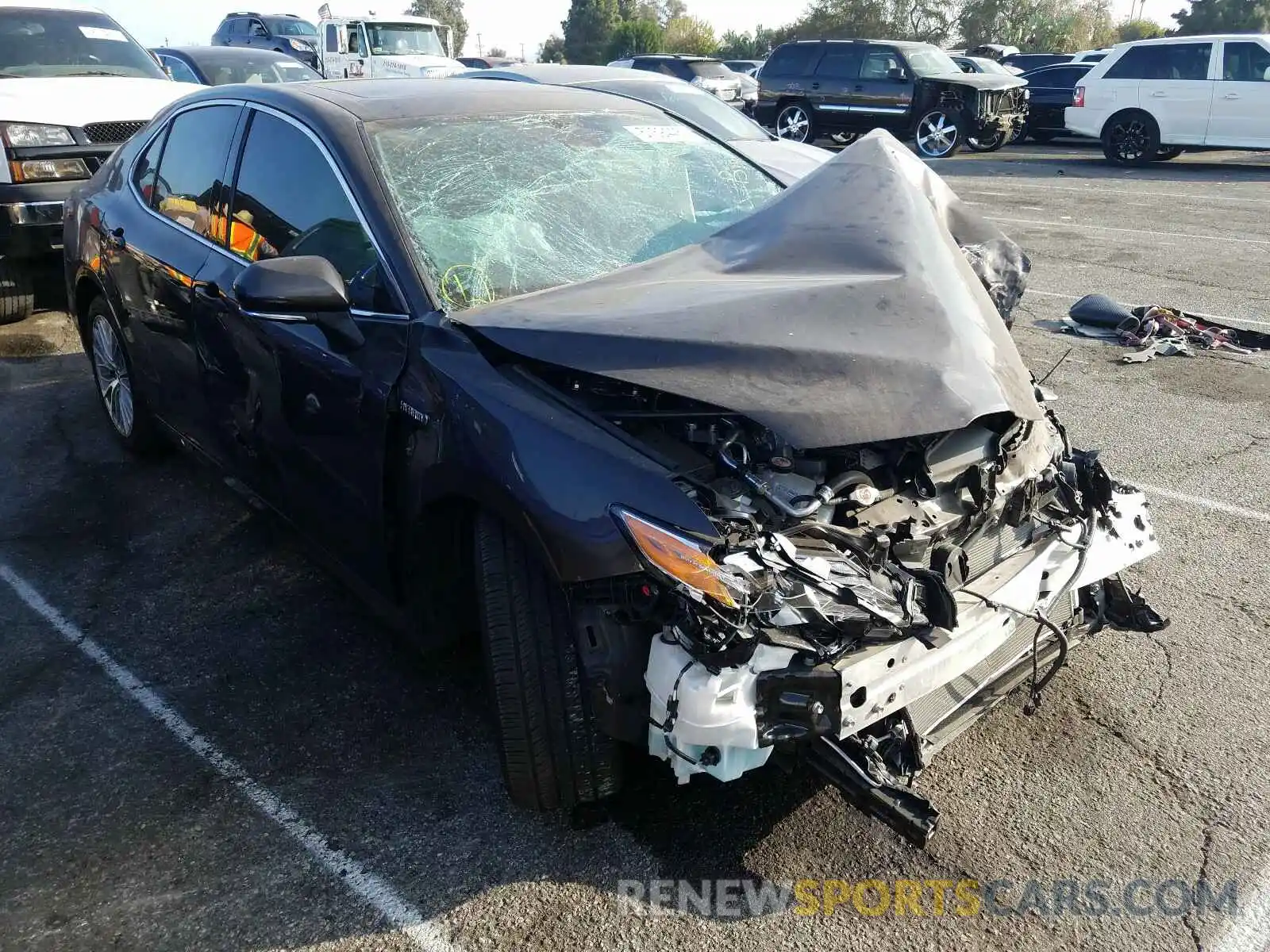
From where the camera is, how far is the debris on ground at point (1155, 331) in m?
6.72

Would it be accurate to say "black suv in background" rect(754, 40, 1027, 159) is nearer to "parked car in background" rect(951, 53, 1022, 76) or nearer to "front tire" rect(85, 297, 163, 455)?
"parked car in background" rect(951, 53, 1022, 76)

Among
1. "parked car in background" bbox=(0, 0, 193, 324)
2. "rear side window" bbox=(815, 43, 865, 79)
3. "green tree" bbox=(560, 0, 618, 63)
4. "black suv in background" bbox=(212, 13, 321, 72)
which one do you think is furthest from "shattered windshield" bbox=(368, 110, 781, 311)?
"green tree" bbox=(560, 0, 618, 63)

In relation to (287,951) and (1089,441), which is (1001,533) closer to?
(287,951)

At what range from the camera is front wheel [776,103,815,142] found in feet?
63.1

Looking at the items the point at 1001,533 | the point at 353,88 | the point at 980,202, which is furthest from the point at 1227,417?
the point at 980,202

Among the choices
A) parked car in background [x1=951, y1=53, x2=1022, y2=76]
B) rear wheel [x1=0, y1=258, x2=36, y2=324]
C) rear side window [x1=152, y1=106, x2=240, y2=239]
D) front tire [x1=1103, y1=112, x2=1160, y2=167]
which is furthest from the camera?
parked car in background [x1=951, y1=53, x2=1022, y2=76]

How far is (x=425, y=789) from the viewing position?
2.86 m

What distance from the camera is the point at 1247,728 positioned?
3.03 metres

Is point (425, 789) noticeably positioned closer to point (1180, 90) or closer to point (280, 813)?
point (280, 813)

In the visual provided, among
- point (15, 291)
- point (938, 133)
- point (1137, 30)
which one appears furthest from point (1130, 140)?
point (1137, 30)

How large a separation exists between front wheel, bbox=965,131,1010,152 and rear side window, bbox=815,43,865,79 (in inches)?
95.8

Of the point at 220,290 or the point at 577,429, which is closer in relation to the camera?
the point at 577,429

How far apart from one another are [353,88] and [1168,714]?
11.3ft

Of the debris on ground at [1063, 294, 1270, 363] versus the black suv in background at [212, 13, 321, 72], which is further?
the black suv in background at [212, 13, 321, 72]
